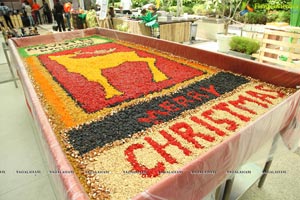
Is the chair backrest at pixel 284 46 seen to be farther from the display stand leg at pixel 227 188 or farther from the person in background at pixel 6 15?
the person in background at pixel 6 15

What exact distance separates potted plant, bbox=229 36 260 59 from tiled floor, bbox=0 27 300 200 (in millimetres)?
2348

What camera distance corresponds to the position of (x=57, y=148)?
93 centimetres

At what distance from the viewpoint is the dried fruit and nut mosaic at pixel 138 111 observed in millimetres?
1042

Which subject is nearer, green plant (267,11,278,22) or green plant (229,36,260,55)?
green plant (229,36,260,55)

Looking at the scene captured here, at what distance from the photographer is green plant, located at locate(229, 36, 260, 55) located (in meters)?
3.95

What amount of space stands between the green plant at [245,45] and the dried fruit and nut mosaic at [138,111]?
2037mm

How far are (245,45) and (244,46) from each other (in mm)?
28

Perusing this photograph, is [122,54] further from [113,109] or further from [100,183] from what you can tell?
[100,183]

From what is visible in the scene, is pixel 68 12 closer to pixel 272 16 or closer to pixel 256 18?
pixel 256 18

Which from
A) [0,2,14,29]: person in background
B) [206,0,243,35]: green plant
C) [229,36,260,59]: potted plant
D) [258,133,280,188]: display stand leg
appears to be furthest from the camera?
[0,2,14,29]: person in background

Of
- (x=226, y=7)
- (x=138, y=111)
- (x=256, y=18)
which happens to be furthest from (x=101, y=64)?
(x=256, y=18)

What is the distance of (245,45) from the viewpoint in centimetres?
402

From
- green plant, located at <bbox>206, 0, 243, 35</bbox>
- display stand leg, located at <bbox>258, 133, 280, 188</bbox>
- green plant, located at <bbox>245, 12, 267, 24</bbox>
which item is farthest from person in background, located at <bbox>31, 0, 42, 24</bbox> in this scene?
display stand leg, located at <bbox>258, 133, 280, 188</bbox>

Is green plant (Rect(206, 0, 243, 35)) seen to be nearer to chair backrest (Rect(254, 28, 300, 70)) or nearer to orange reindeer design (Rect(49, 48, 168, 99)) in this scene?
chair backrest (Rect(254, 28, 300, 70))
